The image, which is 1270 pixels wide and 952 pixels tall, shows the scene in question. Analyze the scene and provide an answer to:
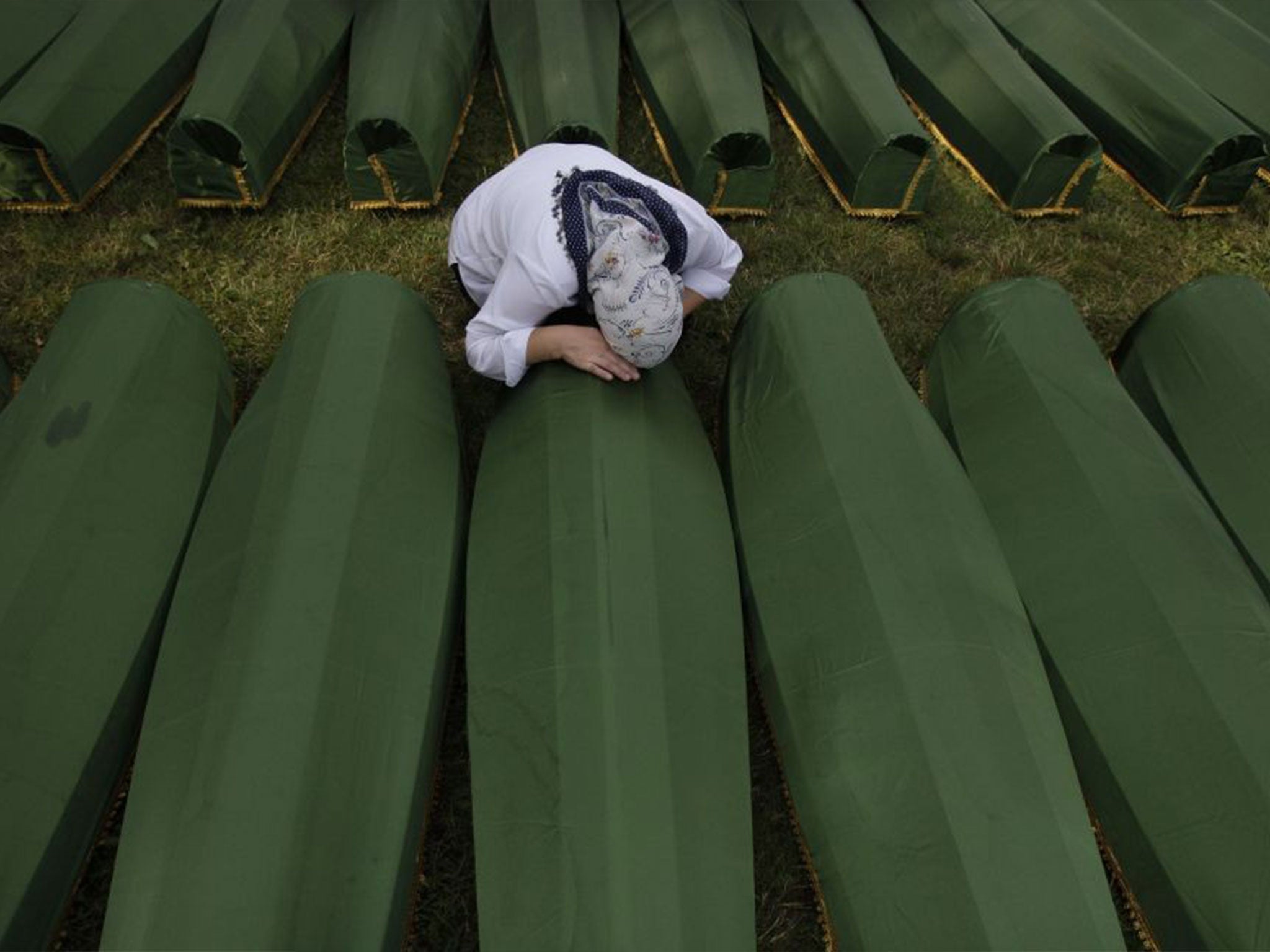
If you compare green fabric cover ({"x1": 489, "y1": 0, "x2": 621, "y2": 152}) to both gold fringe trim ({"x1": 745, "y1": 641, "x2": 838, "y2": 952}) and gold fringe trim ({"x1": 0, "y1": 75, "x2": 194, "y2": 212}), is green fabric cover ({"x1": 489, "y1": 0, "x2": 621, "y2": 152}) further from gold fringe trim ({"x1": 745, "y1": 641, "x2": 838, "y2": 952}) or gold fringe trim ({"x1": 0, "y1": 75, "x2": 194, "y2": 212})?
gold fringe trim ({"x1": 745, "y1": 641, "x2": 838, "y2": 952})

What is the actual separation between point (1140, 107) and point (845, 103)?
146cm

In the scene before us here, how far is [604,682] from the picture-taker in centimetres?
212

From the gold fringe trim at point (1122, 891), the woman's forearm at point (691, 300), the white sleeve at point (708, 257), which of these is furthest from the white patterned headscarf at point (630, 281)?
the gold fringe trim at point (1122, 891)

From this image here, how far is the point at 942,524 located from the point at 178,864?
79.8 inches

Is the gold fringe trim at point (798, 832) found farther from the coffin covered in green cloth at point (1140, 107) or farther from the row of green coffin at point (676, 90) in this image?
the coffin covered in green cloth at point (1140, 107)

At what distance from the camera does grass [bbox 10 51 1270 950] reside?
11.6ft

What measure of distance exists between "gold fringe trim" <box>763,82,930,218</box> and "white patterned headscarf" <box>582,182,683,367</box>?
2006 millimetres

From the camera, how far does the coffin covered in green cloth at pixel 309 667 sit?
1.88 m

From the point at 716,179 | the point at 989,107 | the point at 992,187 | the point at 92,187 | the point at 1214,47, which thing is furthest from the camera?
the point at 1214,47

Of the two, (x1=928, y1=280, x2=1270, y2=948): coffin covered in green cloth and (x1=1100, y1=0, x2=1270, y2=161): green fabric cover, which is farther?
(x1=1100, y1=0, x2=1270, y2=161): green fabric cover

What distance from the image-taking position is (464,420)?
132 inches

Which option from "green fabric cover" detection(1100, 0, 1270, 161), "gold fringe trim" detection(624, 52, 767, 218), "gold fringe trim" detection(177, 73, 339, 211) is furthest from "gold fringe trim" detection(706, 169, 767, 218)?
"green fabric cover" detection(1100, 0, 1270, 161)

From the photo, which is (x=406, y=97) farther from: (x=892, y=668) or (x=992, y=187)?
(x=892, y=668)

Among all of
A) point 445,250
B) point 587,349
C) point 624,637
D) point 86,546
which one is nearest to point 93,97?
point 445,250
